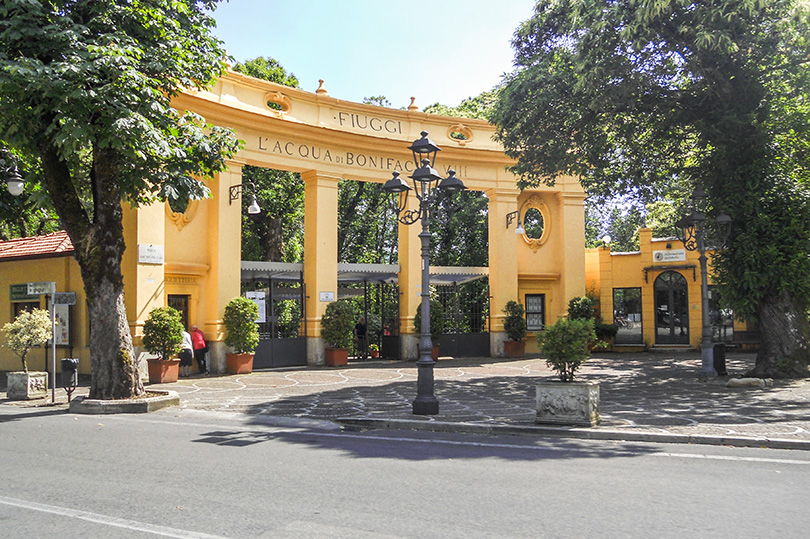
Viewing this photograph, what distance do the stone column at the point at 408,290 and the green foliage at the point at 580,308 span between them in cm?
622

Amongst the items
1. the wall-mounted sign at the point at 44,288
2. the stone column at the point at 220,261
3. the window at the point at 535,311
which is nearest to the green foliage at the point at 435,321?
the window at the point at 535,311

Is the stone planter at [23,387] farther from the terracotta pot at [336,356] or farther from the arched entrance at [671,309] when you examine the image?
the arched entrance at [671,309]

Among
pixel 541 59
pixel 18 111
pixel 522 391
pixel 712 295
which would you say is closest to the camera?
pixel 18 111

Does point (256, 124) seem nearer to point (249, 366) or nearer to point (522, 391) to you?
point (249, 366)

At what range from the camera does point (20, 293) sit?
20.6 metres

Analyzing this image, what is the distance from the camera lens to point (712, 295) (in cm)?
2844

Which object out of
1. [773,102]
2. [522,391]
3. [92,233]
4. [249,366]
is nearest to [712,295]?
[773,102]

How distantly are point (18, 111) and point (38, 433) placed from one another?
5.48 m

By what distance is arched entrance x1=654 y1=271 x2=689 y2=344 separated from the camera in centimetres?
2825

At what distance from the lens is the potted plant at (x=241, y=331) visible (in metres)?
19.3

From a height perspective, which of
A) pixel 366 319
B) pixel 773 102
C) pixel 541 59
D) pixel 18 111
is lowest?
pixel 366 319

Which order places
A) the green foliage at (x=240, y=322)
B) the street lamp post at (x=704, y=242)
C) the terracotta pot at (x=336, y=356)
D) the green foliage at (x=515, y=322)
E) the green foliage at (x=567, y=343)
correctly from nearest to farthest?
the green foliage at (x=567, y=343) < the street lamp post at (x=704, y=242) < the green foliage at (x=240, y=322) < the terracotta pot at (x=336, y=356) < the green foliage at (x=515, y=322)

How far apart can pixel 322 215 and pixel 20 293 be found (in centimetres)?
977

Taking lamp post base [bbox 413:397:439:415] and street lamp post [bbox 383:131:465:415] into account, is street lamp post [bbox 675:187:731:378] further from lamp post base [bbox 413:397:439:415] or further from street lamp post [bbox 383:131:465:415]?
lamp post base [bbox 413:397:439:415]
